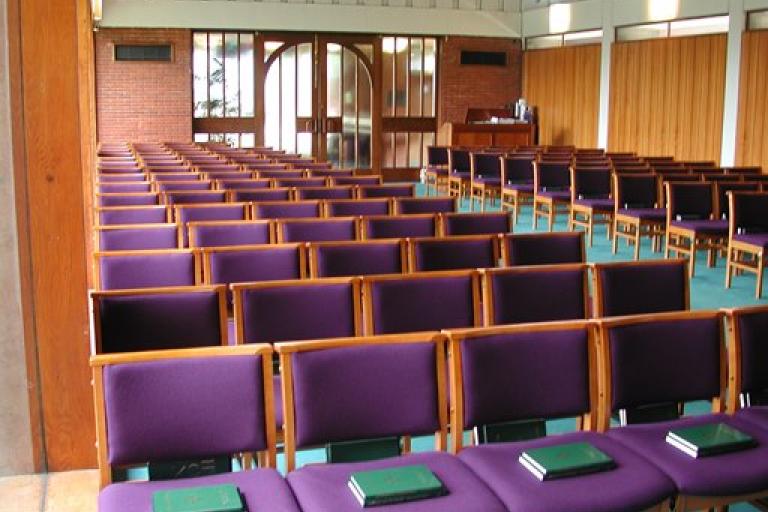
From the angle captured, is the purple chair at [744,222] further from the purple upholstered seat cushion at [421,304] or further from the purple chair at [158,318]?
the purple chair at [158,318]

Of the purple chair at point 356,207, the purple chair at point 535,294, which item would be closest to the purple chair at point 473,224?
the purple chair at point 356,207

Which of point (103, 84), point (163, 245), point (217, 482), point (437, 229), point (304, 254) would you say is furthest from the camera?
point (103, 84)

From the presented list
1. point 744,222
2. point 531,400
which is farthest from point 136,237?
point 744,222

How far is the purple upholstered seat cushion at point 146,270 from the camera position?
15.9ft

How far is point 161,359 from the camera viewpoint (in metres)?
3.06

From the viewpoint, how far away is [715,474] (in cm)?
304

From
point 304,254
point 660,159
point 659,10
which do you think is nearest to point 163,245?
point 304,254

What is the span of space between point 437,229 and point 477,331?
3.33 metres

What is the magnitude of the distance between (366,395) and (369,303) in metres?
1.09

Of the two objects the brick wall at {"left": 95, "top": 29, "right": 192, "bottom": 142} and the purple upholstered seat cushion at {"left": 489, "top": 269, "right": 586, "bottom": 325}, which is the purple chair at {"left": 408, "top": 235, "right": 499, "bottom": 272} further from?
the brick wall at {"left": 95, "top": 29, "right": 192, "bottom": 142}

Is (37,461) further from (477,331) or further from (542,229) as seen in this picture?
(542,229)

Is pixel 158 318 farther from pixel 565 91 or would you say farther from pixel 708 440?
pixel 565 91

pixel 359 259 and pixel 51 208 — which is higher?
pixel 51 208

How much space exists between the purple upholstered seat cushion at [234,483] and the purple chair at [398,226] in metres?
3.48
